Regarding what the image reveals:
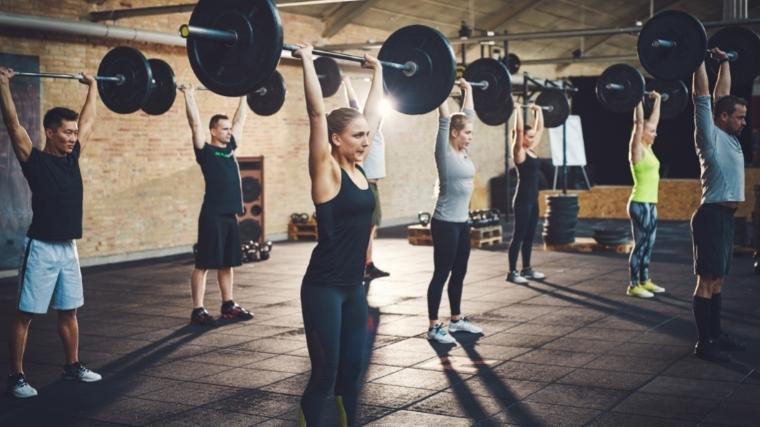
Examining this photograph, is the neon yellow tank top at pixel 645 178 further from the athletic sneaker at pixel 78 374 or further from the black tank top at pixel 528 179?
the athletic sneaker at pixel 78 374

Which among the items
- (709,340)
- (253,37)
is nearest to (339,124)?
(253,37)

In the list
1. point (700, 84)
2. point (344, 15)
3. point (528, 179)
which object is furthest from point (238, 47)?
point (344, 15)

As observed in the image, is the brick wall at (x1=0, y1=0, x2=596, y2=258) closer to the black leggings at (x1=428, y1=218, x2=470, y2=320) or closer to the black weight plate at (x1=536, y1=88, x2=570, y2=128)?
the black weight plate at (x1=536, y1=88, x2=570, y2=128)

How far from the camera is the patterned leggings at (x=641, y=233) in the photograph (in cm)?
621

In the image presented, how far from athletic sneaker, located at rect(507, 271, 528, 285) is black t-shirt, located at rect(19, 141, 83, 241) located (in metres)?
4.09

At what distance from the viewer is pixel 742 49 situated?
5.25 meters

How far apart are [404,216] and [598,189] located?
124 inches

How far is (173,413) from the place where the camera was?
356 centimetres

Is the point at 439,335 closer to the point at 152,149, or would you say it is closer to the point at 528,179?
the point at 528,179

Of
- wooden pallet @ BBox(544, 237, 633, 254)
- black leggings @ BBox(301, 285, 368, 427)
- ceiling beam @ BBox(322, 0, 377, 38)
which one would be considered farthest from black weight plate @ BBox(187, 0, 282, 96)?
ceiling beam @ BBox(322, 0, 377, 38)

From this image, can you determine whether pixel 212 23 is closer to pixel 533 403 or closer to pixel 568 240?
pixel 533 403

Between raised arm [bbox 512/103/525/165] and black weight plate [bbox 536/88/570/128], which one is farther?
black weight plate [bbox 536/88/570/128]

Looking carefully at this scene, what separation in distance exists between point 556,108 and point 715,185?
12.7ft

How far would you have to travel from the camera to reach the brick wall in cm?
831
